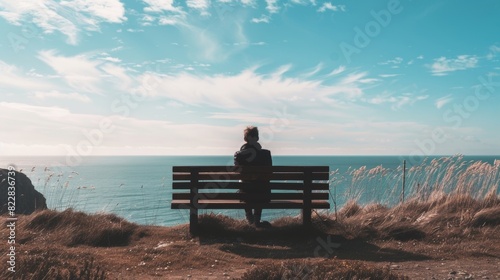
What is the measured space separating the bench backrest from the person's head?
78 cm

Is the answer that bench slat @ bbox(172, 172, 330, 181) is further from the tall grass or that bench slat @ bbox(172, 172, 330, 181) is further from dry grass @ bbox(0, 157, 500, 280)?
the tall grass

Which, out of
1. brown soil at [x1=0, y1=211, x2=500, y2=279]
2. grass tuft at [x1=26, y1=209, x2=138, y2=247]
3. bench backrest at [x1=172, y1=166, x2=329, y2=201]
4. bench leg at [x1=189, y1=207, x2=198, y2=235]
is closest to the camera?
brown soil at [x1=0, y1=211, x2=500, y2=279]

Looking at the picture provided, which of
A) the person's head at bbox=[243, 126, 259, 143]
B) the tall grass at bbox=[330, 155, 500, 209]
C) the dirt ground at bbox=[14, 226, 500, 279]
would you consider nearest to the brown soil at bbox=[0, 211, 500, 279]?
the dirt ground at bbox=[14, 226, 500, 279]

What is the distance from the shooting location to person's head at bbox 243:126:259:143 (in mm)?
9445

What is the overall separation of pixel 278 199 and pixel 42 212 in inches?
203

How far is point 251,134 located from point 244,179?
3.69 ft

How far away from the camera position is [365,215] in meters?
9.74

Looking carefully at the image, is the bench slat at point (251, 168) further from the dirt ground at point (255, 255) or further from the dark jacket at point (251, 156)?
the dirt ground at point (255, 255)

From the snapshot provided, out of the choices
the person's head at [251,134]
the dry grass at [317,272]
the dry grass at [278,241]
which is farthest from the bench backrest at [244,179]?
the dry grass at [317,272]

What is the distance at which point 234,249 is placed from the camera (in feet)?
25.3

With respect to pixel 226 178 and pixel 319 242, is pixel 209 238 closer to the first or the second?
pixel 226 178

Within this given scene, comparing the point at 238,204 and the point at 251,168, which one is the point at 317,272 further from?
the point at 251,168

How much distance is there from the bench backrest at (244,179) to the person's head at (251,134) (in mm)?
781

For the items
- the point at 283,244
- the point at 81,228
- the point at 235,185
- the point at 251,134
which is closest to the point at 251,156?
the point at 251,134
